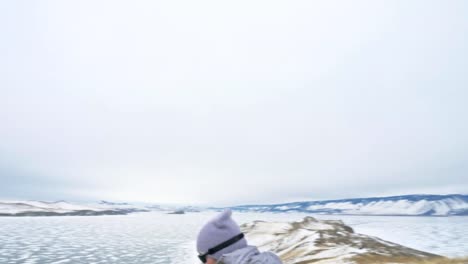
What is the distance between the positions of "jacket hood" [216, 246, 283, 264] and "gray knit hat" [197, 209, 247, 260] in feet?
0.74

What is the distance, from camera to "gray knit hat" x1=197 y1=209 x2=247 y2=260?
4211mm

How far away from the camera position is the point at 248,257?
3748 millimetres

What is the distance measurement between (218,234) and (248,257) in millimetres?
565

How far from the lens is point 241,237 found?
4305mm

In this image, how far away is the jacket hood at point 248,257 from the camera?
12.1 ft

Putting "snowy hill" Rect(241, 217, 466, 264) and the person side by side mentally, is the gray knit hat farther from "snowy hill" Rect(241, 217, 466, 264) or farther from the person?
"snowy hill" Rect(241, 217, 466, 264)

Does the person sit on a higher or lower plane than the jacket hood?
higher

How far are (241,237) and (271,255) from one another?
1.79ft

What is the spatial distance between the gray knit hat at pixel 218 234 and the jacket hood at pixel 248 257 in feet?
0.74

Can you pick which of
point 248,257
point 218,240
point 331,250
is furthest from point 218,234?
point 331,250

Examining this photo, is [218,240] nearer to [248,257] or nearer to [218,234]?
[218,234]

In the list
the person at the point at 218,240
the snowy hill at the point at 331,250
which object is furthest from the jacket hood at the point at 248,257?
the snowy hill at the point at 331,250

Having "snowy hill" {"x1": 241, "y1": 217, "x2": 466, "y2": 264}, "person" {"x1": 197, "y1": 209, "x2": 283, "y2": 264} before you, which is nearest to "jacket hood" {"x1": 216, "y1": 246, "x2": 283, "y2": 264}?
"person" {"x1": 197, "y1": 209, "x2": 283, "y2": 264}

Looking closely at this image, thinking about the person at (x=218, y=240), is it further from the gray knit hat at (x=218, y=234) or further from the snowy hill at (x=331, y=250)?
the snowy hill at (x=331, y=250)
